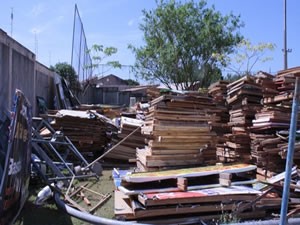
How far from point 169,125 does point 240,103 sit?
6.09ft

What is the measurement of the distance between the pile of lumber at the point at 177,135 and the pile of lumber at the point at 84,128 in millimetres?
3758

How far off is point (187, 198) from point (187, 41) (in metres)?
22.8

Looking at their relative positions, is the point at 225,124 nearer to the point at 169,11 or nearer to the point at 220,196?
the point at 220,196

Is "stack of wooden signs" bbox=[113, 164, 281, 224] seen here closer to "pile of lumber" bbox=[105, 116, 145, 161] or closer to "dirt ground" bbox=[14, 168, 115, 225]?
"dirt ground" bbox=[14, 168, 115, 225]

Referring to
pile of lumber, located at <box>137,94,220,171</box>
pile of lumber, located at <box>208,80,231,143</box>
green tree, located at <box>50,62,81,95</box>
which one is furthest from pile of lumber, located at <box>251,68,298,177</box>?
green tree, located at <box>50,62,81,95</box>

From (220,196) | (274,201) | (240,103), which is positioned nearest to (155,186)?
(220,196)

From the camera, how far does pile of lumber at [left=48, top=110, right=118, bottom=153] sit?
40.5ft

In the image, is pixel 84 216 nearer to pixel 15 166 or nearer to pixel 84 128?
pixel 15 166

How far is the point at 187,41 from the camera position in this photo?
1100 inches

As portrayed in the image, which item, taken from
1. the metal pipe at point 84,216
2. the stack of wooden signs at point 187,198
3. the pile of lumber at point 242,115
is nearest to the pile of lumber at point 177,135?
the pile of lumber at point 242,115

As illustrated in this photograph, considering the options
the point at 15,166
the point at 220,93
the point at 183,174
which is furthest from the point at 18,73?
the point at 15,166

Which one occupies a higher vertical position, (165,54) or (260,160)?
(165,54)

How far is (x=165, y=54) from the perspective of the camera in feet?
93.0

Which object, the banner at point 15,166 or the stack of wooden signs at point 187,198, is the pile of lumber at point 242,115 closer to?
the stack of wooden signs at point 187,198
